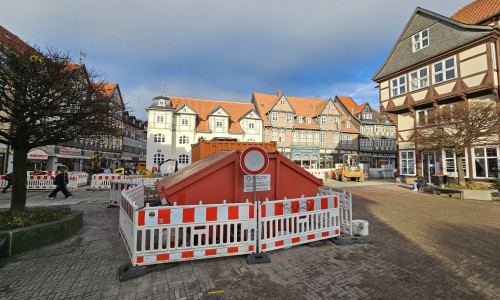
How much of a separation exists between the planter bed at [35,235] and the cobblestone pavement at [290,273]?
7.8 inches

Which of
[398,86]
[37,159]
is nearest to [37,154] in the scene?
[37,159]

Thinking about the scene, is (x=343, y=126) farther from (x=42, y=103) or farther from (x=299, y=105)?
(x=42, y=103)

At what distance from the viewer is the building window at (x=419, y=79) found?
17.5m

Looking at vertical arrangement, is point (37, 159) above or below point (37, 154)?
below

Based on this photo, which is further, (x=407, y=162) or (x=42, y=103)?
(x=407, y=162)

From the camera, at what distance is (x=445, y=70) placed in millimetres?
16219

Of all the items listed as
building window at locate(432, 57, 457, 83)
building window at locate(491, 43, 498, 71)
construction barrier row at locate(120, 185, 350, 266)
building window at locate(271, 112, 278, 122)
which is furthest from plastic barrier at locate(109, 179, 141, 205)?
building window at locate(271, 112, 278, 122)

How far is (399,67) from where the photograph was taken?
19.5 m

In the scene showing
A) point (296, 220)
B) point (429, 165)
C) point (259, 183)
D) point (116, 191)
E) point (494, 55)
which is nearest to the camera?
point (296, 220)

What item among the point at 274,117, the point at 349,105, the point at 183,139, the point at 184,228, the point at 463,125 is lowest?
the point at 184,228

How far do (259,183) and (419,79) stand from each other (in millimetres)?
20396

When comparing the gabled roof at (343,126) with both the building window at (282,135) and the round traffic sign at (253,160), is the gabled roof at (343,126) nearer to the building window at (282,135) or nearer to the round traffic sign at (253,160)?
the building window at (282,135)

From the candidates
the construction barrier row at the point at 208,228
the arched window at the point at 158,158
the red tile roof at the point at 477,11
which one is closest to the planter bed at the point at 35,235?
the construction barrier row at the point at 208,228

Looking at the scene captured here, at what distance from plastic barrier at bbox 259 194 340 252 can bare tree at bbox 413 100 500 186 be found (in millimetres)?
12343
